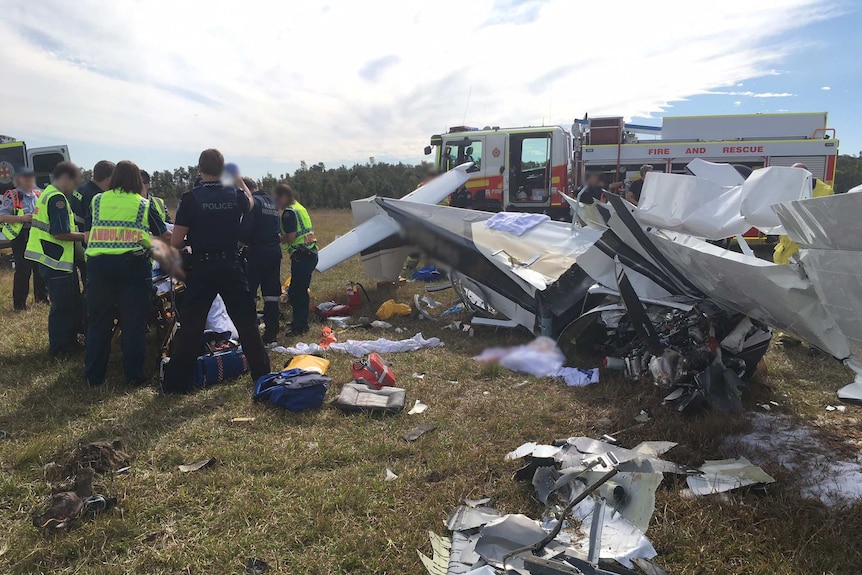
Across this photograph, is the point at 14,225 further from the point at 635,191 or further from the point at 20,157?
the point at 635,191

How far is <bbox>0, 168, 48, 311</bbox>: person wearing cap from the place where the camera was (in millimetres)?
6789

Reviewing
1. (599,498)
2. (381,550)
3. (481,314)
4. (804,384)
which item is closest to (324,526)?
(381,550)

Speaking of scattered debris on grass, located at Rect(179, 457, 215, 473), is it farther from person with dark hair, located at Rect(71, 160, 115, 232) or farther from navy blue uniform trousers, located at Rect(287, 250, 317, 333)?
person with dark hair, located at Rect(71, 160, 115, 232)

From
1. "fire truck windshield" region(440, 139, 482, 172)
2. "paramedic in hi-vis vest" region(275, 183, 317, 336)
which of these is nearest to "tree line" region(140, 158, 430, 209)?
"fire truck windshield" region(440, 139, 482, 172)

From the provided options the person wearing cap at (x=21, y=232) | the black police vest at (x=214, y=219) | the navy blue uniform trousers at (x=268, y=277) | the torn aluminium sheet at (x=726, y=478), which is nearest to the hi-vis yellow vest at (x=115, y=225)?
the black police vest at (x=214, y=219)

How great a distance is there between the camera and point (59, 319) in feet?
16.0

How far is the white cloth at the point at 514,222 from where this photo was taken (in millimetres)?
5957

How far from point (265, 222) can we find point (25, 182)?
4152mm

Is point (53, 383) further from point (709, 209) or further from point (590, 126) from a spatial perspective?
point (590, 126)

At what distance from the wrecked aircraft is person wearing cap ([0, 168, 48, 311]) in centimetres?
399

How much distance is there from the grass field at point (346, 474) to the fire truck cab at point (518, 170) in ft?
22.2

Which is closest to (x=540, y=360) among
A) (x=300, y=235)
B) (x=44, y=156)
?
(x=300, y=235)

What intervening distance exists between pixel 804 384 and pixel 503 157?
304 inches

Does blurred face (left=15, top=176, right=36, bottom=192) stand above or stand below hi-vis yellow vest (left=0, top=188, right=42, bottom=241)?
above
